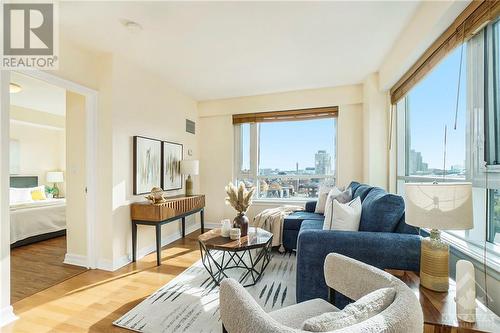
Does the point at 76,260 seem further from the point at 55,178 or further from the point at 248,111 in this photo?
the point at 55,178

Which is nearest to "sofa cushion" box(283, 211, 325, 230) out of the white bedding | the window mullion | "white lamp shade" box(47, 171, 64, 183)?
the window mullion

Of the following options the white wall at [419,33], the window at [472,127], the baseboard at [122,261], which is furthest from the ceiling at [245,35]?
the baseboard at [122,261]

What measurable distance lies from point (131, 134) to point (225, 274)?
208 centimetres

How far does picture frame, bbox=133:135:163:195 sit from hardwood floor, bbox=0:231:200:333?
993mm

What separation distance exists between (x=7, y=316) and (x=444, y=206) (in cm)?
312

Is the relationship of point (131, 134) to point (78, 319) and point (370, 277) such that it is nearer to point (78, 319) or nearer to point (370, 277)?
point (78, 319)

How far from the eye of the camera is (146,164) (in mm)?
3523

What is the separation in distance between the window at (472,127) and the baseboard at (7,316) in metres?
3.41

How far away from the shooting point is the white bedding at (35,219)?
3.79 metres

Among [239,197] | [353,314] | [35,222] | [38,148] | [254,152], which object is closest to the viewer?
[353,314]

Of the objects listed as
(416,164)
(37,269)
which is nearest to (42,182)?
(37,269)

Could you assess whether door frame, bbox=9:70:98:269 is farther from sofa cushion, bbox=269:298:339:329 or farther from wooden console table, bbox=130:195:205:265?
sofa cushion, bbox=269:298:339:329

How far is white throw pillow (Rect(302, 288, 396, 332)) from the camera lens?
0.73 metres

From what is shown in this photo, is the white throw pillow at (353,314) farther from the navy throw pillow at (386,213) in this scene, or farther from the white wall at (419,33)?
the white wall at (419,33)
